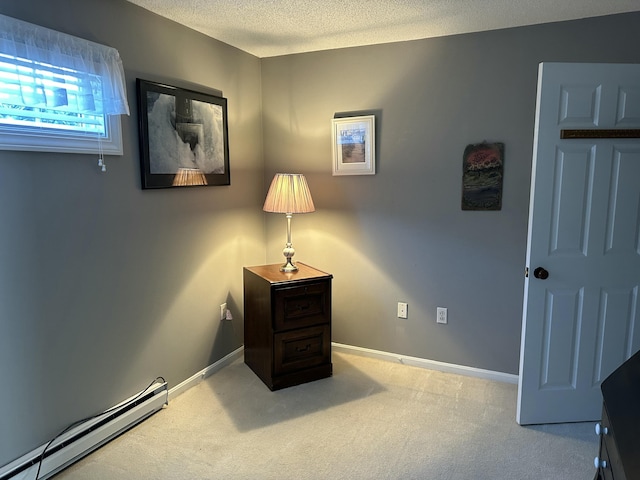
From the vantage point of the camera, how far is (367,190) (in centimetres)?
318

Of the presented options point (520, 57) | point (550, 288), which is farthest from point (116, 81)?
point (550, 288)

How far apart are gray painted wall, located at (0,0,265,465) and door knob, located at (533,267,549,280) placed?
200 centimetres

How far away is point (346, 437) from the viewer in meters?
2.32

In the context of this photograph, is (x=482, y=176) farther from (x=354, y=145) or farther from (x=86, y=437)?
(x=86, y=437)

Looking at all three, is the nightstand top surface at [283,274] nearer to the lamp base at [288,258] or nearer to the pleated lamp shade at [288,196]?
the lamp base at [288,258]

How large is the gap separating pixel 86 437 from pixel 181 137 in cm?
170

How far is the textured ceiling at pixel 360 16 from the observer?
7.61ft

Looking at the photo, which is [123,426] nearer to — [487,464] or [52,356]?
[52,356]

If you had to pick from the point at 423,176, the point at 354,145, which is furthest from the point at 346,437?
the point at 354,145

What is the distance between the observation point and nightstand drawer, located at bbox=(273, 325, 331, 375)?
2818mm

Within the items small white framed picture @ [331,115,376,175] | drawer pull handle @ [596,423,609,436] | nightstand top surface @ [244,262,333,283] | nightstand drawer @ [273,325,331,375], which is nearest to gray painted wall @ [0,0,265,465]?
nightstand top surface @ [244,262,333,283]

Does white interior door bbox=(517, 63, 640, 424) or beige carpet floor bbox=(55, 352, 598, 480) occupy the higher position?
white interior door bbox=(517, 63, 640, 424)

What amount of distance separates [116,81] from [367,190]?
1723 millimetres

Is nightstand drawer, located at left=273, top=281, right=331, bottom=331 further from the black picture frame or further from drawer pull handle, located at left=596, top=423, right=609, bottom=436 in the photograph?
drawer pull handle, located at left=596, top=423, right=609, bottom=436
